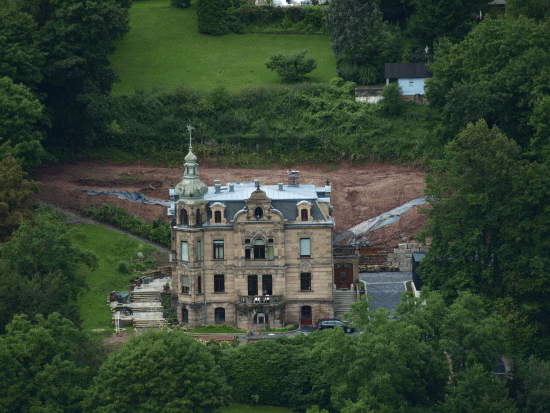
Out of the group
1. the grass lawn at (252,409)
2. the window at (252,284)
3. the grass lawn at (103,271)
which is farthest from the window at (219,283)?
the grass lawn at (252,409)

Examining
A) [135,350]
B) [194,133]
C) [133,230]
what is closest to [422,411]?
[135,350]

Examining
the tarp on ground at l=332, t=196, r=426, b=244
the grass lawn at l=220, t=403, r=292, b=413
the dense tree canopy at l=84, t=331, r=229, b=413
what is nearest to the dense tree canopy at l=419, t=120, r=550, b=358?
the grass lawn at l=220, t=403, r=292, b=413

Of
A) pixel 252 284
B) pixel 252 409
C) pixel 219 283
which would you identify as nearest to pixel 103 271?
pixel 219 283

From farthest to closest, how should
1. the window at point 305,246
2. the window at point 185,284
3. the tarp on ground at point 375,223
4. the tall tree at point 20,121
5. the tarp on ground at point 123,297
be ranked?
1. the tarp on ground at point 375,223
2. the tall tree at point 20,121
3. the tarp on ground at point 123,297
4. the window at point 185,284
5. the window at point 305,246

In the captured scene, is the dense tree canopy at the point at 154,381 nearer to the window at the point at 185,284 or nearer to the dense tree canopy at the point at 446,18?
the window at the point at 185,284

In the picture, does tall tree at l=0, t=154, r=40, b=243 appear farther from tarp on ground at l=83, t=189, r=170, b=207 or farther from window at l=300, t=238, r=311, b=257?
window at l=300, t=238, r=311, b=257

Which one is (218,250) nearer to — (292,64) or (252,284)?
(252,284)
